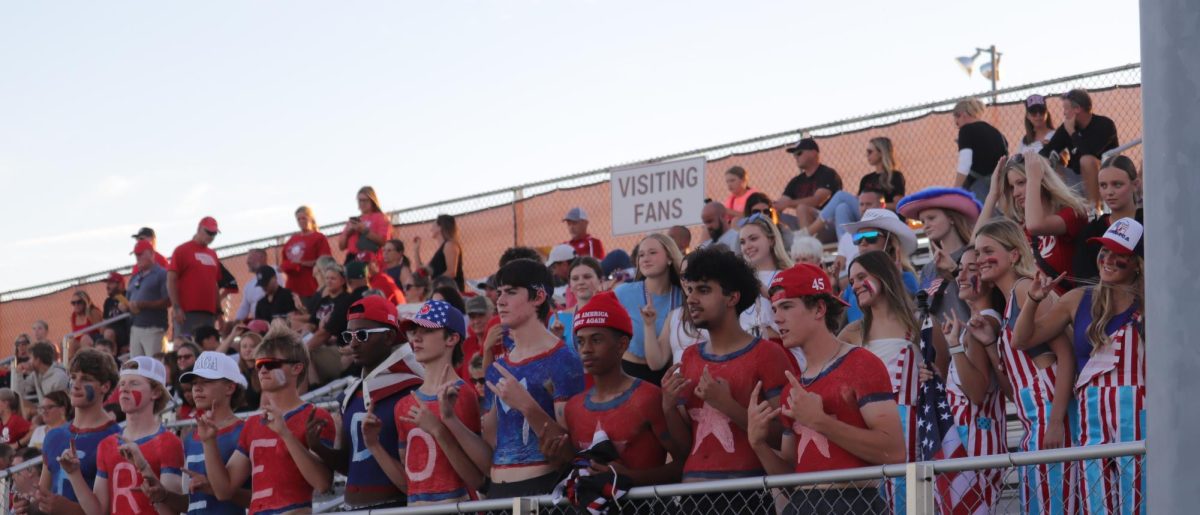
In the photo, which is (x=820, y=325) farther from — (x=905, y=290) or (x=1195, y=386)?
(x=1195, y=386)

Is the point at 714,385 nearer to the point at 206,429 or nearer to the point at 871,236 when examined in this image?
the point at 871,236

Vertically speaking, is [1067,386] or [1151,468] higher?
[1151,468]

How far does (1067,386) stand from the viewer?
6.02 meters

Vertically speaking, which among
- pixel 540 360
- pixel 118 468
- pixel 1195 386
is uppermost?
pixel 1195 386

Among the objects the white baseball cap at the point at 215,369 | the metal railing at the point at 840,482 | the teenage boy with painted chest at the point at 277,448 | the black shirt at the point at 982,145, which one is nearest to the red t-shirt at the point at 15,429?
the white baseball cap at the point at 215,369

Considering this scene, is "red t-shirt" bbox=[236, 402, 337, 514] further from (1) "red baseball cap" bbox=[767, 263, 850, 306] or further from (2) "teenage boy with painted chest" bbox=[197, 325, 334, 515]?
(1) "red baseball cap" bbox=[767, 263, 850, 306]

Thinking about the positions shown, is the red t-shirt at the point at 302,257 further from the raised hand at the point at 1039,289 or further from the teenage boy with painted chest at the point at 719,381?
the raised hand at the point at 1039,289

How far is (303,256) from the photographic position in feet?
51.1

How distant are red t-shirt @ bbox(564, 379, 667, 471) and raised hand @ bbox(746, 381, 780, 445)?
1.97ft

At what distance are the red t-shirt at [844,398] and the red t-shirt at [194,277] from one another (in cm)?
1082

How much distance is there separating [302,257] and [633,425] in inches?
395

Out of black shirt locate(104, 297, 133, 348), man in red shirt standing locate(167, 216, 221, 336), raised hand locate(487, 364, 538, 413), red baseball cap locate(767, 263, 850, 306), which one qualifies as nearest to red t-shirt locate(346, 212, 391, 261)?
man in red shirt standing locate(167, 216, 221, 336)

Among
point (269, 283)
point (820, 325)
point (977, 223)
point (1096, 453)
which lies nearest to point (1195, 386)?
point (1096, 453)

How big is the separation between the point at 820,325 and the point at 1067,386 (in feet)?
3.54
